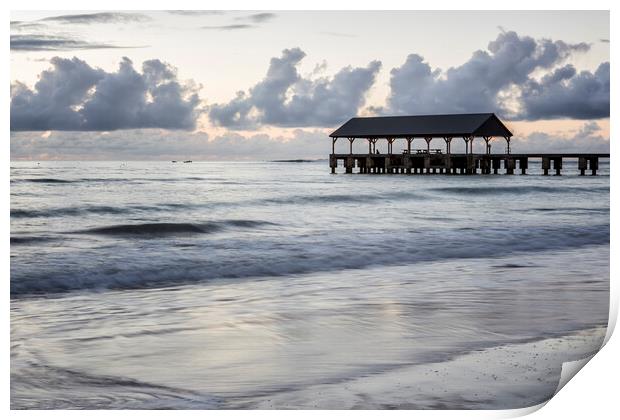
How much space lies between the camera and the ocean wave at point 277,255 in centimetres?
1066

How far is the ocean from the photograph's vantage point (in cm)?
572

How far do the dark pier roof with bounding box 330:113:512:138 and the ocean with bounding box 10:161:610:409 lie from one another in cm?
3105

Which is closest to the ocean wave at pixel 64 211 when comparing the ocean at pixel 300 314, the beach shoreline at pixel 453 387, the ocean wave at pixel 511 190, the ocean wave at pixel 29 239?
the ocean at pixel 300 314

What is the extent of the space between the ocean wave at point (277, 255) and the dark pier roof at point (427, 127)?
3103 centimetres

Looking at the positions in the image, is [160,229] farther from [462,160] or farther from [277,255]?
[462,160]

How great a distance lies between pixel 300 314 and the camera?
812 centimetres

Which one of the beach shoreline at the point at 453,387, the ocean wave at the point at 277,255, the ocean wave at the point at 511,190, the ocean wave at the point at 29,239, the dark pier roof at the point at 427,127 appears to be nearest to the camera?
the beach shoreline at the point at 453,387

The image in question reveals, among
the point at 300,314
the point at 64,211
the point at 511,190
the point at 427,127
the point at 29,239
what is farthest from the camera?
the point at 427,127

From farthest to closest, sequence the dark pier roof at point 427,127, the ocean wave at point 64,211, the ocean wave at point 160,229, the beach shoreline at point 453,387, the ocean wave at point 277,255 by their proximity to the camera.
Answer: the dark pier roof at point 427,127
the ocean wave at point 64,211
the ocean wave at point 160,229
the ocean wave at point 277,255
the beach shoreline at point 453,387

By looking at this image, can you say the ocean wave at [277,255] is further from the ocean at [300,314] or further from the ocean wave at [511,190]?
the ocean wave at [511,190]

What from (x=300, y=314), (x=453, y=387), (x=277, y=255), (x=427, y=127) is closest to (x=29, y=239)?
(x=277, y=255)

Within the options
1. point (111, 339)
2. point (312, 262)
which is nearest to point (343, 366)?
point (111, 339)

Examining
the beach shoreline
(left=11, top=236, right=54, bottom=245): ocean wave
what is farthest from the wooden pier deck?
the beach shoreline

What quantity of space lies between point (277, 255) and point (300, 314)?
556 centimetres
